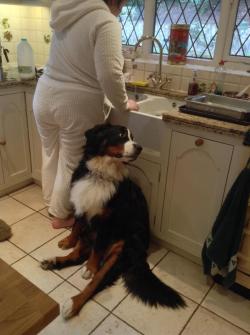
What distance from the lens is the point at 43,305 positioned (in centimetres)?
88

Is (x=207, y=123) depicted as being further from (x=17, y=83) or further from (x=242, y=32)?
(x=17, y=83)

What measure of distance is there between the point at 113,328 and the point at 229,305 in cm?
65

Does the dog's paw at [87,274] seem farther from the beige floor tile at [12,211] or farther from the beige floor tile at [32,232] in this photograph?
the beige floor tile at [12,211]

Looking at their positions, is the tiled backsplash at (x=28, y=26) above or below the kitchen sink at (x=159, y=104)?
above

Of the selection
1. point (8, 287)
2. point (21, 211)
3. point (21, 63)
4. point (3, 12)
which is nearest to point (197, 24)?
point (21, 63)

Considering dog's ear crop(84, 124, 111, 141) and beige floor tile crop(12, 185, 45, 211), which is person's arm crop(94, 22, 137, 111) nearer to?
dog's ear crop(84, 124, 111, 141)

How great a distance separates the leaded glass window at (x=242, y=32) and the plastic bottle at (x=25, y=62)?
1519mm

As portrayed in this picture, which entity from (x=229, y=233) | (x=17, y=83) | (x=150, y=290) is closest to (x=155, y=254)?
(x=150, y=290)

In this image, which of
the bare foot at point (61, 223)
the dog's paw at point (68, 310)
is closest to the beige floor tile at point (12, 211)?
the bare foot at point (61, 223)

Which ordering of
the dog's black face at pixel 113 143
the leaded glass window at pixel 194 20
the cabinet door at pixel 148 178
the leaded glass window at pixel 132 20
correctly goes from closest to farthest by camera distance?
the dog's black face at pixel 113 143 → the cabinet door at pixel 148 178 → the leaded glass window at pixel 194 20 → the leaded glass window at pixel 132 20

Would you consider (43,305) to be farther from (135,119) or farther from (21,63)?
(21,63)

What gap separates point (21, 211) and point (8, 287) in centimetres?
145

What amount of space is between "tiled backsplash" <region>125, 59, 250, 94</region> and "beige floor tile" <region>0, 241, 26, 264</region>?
1.56 m

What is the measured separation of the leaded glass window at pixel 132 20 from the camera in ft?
8.26
